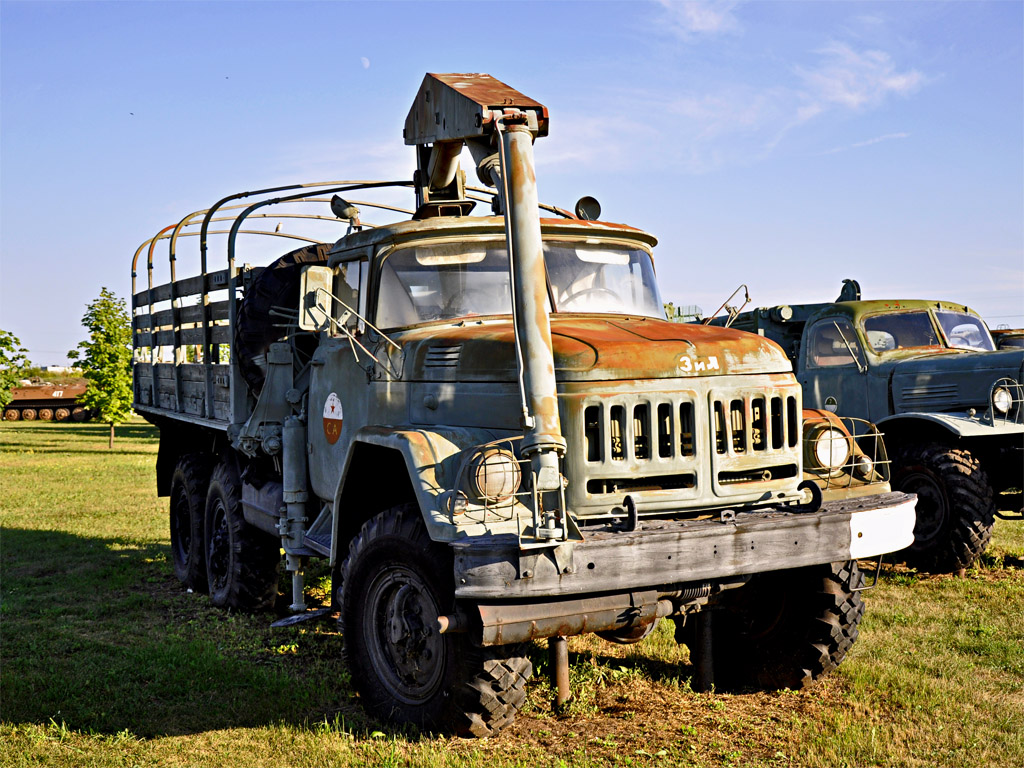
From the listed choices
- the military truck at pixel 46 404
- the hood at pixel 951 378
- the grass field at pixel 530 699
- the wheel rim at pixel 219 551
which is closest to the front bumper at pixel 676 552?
the grass field at pixel 530 699

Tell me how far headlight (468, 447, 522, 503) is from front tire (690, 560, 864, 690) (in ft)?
5.10

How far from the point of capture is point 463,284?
5711 mm

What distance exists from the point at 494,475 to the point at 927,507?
6.15 m

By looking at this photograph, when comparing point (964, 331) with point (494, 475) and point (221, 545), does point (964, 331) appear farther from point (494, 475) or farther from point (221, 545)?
point (494, 475)

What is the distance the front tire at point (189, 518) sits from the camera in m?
8.84

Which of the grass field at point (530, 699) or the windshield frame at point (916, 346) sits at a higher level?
the windshield frame at point (916, 346)

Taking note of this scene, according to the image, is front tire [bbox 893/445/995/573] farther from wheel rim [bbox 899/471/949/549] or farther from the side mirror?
the side mirror

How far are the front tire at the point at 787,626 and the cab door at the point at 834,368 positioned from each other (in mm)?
5034

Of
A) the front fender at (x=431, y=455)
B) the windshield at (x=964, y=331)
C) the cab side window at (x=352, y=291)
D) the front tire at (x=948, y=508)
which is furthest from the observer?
the windshield at (x=964, y=331)

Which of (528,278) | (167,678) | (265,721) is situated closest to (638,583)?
(528,278)

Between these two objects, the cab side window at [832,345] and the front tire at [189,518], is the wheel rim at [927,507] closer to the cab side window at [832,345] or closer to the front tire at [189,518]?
the cab side window at [832,345]

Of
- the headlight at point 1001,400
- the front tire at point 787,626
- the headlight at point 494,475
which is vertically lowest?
the front tire at point 787,626

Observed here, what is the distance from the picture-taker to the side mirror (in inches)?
226

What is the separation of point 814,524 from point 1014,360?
5.74 metres
